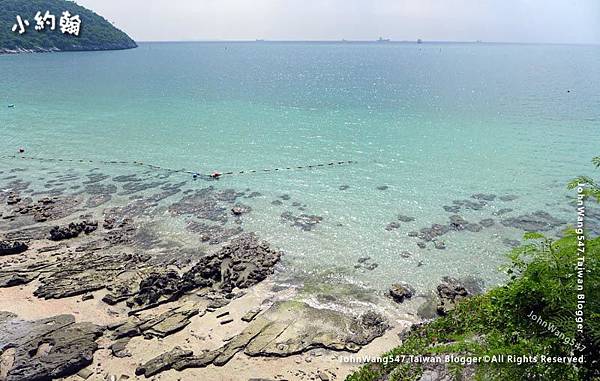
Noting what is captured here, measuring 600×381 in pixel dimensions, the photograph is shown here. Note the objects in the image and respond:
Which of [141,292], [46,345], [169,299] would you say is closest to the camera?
[46,345]

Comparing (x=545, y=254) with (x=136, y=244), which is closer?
(x=545, y=254)

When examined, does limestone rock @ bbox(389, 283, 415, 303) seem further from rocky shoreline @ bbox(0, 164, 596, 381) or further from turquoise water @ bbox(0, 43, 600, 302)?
turquoise water @ bbox(0, 43, 600, 302)

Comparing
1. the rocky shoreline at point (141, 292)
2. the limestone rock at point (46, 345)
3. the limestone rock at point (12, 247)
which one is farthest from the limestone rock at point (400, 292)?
the limestone rock at point (12, 247)

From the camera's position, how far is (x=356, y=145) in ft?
189

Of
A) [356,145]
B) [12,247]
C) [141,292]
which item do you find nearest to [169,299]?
[141,292]

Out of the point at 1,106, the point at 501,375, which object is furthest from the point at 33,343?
the point at 1,106

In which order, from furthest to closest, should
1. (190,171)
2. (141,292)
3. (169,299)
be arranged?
(190,171) → (141,292) → (169,299)

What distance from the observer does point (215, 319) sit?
24.5m

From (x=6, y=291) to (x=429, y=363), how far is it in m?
26.6

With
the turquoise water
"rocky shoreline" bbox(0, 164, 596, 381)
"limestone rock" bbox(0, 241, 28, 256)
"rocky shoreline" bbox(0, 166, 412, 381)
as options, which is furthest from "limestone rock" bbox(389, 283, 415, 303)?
"limestone rock" bbox(0, 241, 28, 256)

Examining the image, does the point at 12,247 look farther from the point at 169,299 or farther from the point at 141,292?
the point at 169,299

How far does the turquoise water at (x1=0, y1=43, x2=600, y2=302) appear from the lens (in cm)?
3250

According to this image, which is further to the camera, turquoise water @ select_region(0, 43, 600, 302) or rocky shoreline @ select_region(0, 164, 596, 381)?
turquoise water @ select_region(0, 43, 600, 302)

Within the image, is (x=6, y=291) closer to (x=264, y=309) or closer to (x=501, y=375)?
(x=264, y=309)
